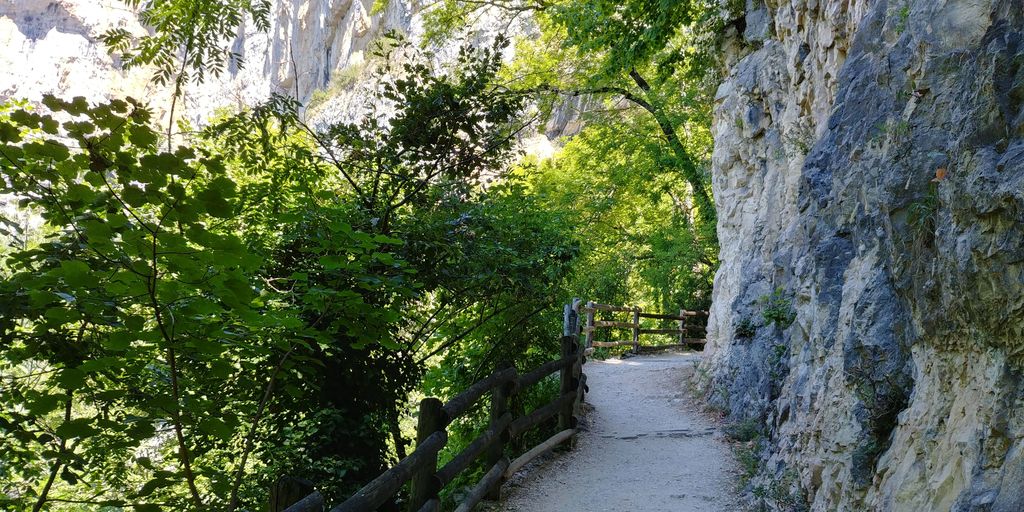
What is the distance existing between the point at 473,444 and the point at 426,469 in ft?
3.61

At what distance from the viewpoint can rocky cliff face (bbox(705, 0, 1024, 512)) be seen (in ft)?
8.96

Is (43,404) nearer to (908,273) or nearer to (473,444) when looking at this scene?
(473,444)

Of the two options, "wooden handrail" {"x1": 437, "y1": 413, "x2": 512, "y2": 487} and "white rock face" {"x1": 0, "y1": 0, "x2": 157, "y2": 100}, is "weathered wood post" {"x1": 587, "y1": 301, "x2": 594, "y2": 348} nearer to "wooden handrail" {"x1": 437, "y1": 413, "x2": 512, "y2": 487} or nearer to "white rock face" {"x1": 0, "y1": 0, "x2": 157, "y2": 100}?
"wooden handrail" {"x1": 437, "y1": 413, "x2": 512, "y2": 487}

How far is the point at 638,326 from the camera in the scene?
1908 cm

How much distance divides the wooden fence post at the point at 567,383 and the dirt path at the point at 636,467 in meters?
0.31

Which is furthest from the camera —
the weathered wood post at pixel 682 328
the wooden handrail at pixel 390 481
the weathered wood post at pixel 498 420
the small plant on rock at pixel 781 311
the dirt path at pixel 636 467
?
the weathered wood post at pixel 682 328

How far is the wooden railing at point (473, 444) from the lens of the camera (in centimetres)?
361

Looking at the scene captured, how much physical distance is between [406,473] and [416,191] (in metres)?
2.93

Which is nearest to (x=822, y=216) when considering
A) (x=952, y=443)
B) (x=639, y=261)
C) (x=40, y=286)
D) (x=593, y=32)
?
(x=952, y=443)

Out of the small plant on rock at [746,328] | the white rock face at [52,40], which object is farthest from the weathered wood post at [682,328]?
the white rock face at [52,40]

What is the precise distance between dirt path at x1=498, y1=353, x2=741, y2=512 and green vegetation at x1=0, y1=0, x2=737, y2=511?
1044 millimetres

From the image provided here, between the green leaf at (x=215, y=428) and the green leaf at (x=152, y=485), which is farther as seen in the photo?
the green leaf at (x=215, y=428)

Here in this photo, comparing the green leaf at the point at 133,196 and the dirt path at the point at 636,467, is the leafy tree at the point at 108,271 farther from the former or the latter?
the dirt path at the point at 636,467

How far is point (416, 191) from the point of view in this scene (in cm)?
632
